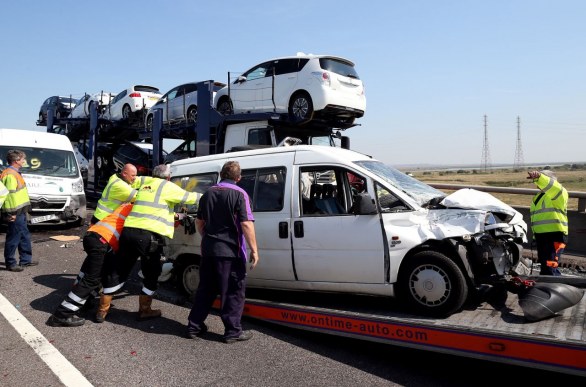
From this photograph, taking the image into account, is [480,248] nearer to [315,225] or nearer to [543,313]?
[543,313]

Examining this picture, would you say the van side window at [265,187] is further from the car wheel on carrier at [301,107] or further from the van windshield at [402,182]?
the car wheel on carrier at [301,107]

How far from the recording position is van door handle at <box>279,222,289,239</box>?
196 inches

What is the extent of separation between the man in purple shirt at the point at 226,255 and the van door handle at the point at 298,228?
0.57 m

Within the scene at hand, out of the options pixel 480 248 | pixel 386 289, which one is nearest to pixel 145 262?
pixel 386 289

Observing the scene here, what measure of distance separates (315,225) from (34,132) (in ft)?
32.7

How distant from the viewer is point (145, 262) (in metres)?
5.18

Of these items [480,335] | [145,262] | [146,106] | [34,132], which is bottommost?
[480,335]

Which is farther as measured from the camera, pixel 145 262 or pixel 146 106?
pixel 146 106

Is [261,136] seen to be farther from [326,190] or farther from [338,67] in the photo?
[326,190]

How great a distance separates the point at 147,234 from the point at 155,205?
0.32 meters

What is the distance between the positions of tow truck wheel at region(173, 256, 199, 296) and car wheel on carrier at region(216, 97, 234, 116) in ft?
17.0

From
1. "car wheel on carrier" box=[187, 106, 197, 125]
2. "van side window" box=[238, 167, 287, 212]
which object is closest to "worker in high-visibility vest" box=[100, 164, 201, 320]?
Answer: "van side window" box=[238, 167, 287, 212]

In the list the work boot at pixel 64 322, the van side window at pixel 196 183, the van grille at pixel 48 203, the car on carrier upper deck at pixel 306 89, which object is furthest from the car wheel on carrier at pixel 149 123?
the work boot at pixel 64 322

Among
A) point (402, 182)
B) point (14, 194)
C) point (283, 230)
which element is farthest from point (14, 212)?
point (402, 182)
